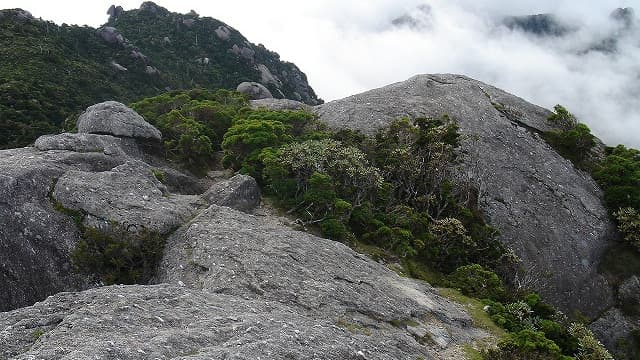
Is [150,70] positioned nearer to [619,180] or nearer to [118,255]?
[619,180]

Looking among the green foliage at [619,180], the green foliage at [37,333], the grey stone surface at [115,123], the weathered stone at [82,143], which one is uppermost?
the green foliage at [619,180]

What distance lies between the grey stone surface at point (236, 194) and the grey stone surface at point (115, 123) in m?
9.85

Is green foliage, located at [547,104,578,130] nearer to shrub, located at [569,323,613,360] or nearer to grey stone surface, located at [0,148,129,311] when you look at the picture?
shrub, located at [569,323,613,360]

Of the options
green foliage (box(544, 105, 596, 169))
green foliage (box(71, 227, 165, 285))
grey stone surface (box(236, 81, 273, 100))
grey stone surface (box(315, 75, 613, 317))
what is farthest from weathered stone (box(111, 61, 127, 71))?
green foliage (box(71, 227, 165, 285))

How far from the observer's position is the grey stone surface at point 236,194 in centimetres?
2762

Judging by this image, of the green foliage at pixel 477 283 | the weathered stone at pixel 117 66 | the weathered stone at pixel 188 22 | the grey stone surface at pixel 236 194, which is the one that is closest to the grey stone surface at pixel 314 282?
the grey stone surface at pixel 236 194

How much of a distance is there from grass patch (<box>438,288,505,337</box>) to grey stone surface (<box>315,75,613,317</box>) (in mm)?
9633

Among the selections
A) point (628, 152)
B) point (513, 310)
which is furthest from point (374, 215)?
point (628, 152)

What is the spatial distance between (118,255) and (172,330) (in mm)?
8463

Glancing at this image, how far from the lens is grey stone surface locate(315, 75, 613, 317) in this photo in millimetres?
38469

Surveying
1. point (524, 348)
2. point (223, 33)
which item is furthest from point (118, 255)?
point (223, 33)

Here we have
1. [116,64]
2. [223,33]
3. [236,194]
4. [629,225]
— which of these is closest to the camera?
[236,194]

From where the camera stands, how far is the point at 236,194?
28.8 m

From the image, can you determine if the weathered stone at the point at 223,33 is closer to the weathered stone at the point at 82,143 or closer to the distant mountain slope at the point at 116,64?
the distant mountain slope at the point at 116,64
